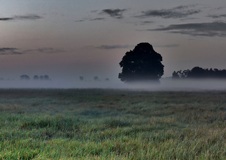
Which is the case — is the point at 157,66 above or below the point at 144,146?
above

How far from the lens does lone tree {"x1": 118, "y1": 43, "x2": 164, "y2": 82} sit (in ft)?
239

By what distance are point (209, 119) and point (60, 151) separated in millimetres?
10450

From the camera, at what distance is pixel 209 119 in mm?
17078

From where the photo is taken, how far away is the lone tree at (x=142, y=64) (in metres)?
72.8

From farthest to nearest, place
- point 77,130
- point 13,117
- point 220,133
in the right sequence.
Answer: point 13,117 → point 77,130 → point 220,133

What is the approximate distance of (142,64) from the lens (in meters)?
73.1

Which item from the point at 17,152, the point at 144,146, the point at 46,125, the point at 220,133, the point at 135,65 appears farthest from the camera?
the point at 135,65

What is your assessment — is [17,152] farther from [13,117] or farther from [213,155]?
[13,117]

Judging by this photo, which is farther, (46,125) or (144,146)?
(46,125)

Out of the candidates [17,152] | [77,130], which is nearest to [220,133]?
[77,130]

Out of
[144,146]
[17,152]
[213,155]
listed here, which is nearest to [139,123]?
[144,146]

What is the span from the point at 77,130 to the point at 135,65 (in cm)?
6080

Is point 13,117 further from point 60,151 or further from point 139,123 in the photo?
point 60,151

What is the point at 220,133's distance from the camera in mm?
11836
